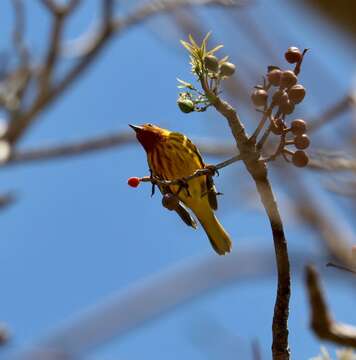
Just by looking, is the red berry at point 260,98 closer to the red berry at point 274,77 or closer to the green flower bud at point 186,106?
the red berry at point 274,77

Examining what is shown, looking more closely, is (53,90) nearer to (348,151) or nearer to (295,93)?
(348,151)

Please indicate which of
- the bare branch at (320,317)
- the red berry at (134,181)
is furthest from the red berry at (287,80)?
the bare branch at (320,317)

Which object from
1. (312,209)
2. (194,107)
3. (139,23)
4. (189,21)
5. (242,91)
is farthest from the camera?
(139,23)

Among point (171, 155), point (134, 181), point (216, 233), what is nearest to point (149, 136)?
point (171, 155)

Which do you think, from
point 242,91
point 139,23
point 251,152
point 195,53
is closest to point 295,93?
point 251,152

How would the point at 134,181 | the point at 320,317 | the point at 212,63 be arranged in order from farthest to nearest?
the point at 320,317 → the point at 134,181 → the point at 212,63

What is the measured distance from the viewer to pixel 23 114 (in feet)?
28.9

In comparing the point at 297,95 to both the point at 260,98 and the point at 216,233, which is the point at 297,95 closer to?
the point at 260,98

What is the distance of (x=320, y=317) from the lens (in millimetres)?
2475

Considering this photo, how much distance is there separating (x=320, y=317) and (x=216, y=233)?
1305 mm

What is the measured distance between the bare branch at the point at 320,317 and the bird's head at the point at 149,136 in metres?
1.06

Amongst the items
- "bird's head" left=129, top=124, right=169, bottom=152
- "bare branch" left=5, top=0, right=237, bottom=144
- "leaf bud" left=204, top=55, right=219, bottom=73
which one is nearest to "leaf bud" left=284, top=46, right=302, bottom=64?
"leaf bud" left=204, top=55, right=219, bottom=73

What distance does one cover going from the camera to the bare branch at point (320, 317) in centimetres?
243

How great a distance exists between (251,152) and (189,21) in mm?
2003
